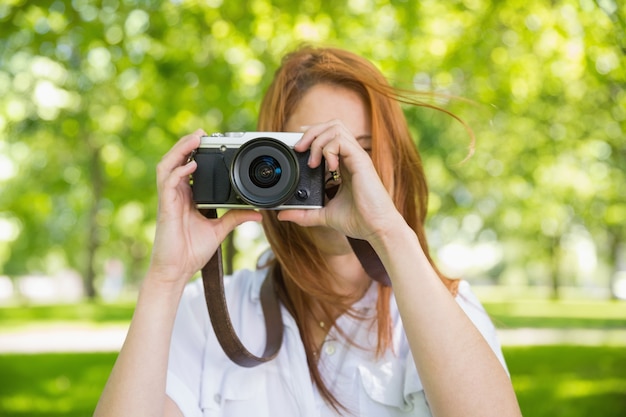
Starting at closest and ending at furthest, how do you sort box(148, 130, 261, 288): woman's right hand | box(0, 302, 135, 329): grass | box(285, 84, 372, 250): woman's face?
box(148, 130, 261, 288): woman's right hand < box(285, 84, 372, 250): woman's face < box(0, 302, 135, 329): grass

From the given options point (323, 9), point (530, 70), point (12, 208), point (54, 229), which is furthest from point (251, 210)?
point (54, 229)

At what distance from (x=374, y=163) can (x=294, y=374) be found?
0.73m

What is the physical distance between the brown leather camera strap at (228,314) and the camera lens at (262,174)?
0.26 meters

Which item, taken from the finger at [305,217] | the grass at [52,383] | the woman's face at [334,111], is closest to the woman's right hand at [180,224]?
the finger at [305,217]

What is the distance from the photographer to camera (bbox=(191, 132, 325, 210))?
2150mm

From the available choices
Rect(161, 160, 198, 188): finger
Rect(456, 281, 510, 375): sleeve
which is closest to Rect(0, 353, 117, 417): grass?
Rect(161, 160, 198, 188): finger

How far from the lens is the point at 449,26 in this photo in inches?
341

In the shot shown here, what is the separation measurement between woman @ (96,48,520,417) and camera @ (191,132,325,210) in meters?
0.04

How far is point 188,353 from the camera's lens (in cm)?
236

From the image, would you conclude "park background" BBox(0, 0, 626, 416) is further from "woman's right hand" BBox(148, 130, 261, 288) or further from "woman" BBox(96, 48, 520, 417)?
"woman's right hand" BBox(148, 130, 261, 288)

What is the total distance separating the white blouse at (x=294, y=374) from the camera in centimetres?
226

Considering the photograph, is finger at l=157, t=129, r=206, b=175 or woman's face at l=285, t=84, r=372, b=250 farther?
woman's face at l=285, t=84, r=372, b=250

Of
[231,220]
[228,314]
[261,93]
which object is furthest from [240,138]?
[261,93]

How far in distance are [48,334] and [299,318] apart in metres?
12.4
